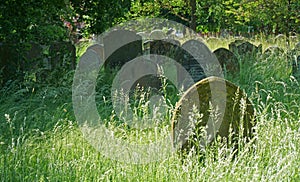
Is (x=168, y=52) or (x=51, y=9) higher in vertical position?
(x=51, y=9)

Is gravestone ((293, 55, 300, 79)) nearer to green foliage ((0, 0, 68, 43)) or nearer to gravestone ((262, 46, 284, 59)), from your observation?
gravestone ((262, 46, 284, 59))

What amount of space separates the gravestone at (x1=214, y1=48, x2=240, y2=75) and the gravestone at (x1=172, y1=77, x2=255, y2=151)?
3.86 meters

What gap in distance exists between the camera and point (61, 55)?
24.0 feet

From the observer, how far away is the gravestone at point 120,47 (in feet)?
27.4

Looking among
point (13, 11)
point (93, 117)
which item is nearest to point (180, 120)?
point (93, 117)

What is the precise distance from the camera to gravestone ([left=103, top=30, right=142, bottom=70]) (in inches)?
329

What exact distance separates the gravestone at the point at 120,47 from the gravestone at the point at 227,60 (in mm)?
1406

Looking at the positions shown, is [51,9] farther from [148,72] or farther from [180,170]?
[180,170]

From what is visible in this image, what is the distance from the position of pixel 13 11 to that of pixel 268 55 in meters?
4.84

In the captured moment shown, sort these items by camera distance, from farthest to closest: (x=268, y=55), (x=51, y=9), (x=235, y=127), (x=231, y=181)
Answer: (x=268, y=55) → (x=51, y=9) → (x=235, y=127) → (x=231, y=181)

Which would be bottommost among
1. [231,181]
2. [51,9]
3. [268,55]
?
[231,181]

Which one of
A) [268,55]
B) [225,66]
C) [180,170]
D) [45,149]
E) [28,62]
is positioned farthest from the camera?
[268,55]

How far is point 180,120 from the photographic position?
A: 411cm

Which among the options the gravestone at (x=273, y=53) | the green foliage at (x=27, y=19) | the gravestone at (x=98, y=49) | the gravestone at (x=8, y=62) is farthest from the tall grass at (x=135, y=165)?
the gravestone at (x=273, y=53)
